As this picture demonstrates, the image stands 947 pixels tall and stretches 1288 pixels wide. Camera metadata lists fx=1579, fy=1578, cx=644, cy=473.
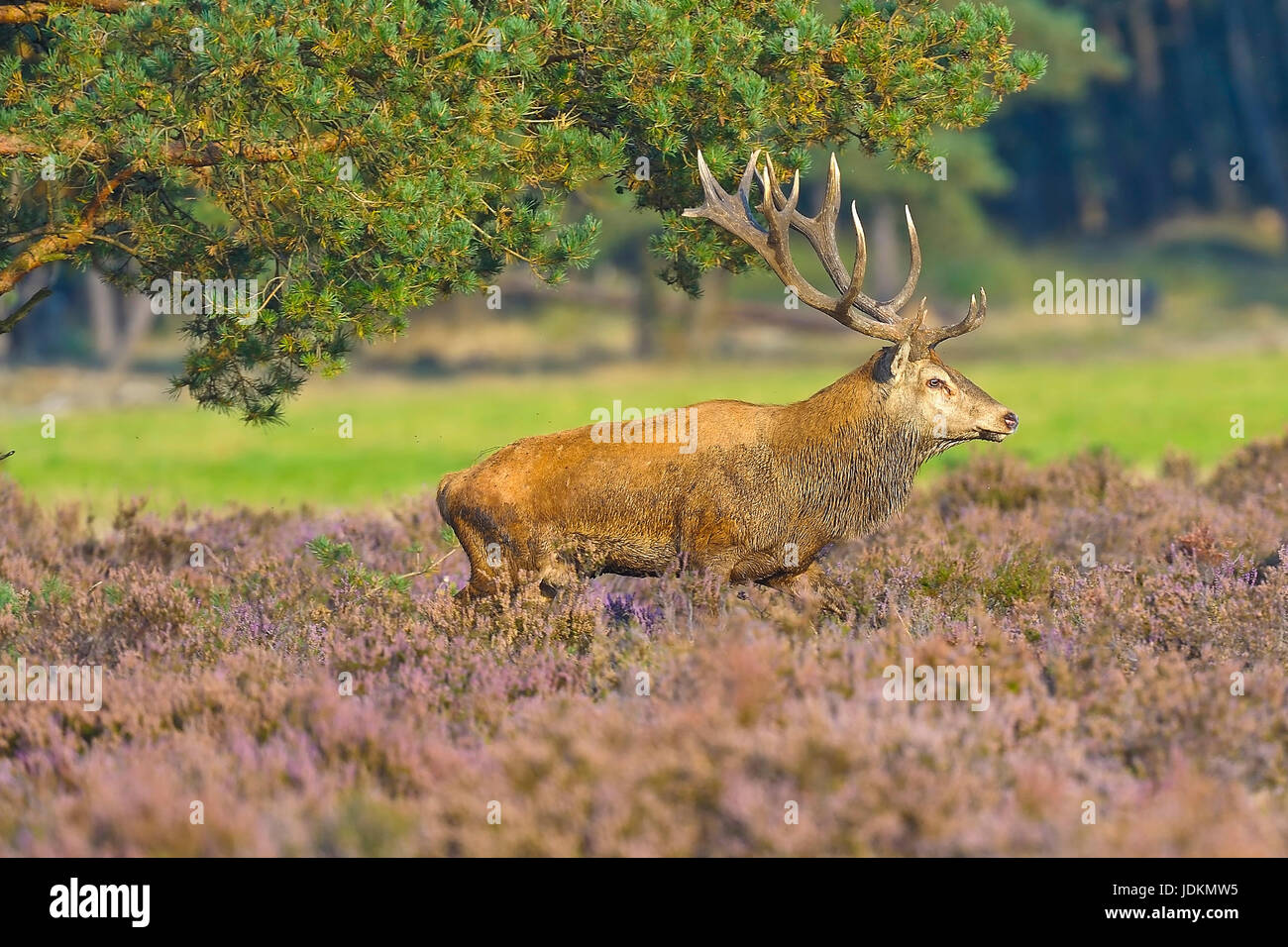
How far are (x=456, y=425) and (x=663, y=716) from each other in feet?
72.0

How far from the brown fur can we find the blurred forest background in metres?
1.41

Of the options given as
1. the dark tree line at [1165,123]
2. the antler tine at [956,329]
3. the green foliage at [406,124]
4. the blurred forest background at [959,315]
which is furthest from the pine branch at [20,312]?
the dark tree line at [1165,123]

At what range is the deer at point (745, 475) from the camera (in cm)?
789

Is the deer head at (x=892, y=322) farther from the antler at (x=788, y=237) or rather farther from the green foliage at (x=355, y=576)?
the green foliage at (x=355, y=576)

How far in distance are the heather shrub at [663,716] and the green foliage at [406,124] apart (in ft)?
5.55

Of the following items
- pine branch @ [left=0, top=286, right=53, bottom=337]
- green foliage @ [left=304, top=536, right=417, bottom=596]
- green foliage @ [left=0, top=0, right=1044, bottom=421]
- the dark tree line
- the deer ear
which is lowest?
green foliage @ [left=304, top=536, right=417, bottom=596]

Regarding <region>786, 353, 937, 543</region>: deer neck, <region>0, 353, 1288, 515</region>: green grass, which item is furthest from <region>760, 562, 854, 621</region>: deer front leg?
<region>0, 353, 1288, 515</region>: green grass

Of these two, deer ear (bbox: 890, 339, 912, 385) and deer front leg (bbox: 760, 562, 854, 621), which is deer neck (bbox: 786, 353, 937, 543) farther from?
deer front leg (bbox: 760, 562, 854, 621)

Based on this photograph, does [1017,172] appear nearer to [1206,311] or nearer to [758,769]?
[1206,311]

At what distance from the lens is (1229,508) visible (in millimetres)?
12141

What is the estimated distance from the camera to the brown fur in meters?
7.88
